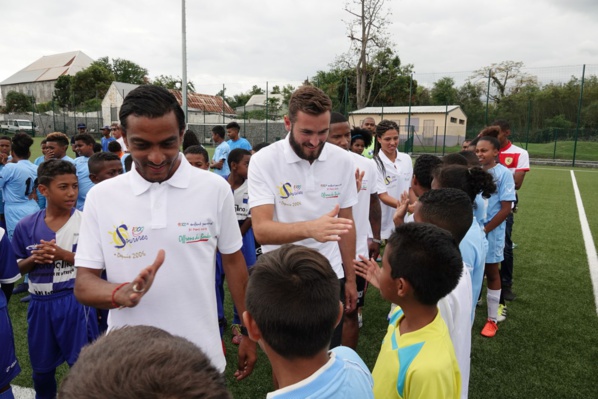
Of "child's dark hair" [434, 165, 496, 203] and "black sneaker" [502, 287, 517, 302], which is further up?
"child's dark hair" [434, 165, 496, 203]

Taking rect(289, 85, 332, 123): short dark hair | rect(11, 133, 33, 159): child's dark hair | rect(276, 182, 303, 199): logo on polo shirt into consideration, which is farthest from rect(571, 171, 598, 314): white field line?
rect(11, 133, 33, 159): child's dark hair

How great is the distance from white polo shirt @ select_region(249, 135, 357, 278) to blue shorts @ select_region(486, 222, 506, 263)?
8.91ft

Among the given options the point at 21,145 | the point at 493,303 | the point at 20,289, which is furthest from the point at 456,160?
the point at 21,145

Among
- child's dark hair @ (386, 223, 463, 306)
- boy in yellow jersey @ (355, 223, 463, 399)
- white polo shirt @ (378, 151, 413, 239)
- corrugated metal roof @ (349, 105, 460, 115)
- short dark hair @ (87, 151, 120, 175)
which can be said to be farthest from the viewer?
corrugated metal roof @ (349, 105, 460, 115)

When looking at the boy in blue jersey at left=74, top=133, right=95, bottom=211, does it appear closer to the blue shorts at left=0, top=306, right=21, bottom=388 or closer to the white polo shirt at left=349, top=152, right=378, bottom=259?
the blue shorts at left=0, top=306, right=21, bottom=388

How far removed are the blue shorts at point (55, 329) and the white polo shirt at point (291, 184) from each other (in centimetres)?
154

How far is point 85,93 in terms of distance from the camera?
2366 inches

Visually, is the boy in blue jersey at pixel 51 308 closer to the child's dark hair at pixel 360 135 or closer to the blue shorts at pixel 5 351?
the blue shorts at pixel 5 351

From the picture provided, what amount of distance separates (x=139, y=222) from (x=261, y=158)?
3.53 feet

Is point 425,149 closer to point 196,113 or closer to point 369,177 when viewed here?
point 196,113

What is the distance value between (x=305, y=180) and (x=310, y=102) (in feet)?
1.72

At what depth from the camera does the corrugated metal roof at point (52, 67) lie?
94.5 metres

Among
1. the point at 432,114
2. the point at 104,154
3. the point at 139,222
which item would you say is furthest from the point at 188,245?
the point at 432,114

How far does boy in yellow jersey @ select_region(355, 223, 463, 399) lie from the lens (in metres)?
1.73
